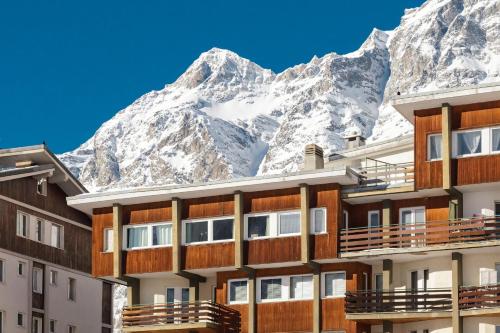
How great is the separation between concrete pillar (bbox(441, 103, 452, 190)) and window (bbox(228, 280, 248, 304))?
13.3 metres

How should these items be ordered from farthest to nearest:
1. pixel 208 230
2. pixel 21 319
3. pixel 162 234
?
pixel 21 319 < pixel 162 234 < pixel 208 230

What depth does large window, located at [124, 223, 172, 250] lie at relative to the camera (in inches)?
3054

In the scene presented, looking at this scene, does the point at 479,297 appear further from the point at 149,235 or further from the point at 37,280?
the point at 37,280

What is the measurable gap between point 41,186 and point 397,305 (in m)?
28.7

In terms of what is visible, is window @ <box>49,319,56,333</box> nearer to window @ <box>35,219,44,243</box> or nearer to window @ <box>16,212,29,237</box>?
window @ <box>35,219,44,243</box>

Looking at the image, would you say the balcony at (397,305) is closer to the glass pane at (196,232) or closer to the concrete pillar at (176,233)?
the glass pane at (196,232)

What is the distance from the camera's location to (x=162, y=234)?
→ 255ft

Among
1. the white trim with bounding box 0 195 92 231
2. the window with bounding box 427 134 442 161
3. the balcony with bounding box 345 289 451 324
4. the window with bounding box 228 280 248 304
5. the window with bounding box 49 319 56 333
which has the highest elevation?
the window with bounding box 427 134 442 161

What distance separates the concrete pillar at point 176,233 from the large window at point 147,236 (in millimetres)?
691

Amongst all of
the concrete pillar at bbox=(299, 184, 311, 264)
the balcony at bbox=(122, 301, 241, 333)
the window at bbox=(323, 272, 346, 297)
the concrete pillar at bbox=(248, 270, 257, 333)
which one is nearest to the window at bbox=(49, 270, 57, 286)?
the balcony at bbox=(122, 301, 241, 333)

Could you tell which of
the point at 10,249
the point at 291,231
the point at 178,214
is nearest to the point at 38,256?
the point at 10,249

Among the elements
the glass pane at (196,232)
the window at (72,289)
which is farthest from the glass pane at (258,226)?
the window at (72,289)

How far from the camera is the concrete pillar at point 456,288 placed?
224 feet

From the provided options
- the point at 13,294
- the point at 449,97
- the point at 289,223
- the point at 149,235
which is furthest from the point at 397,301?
the point at 13,294
